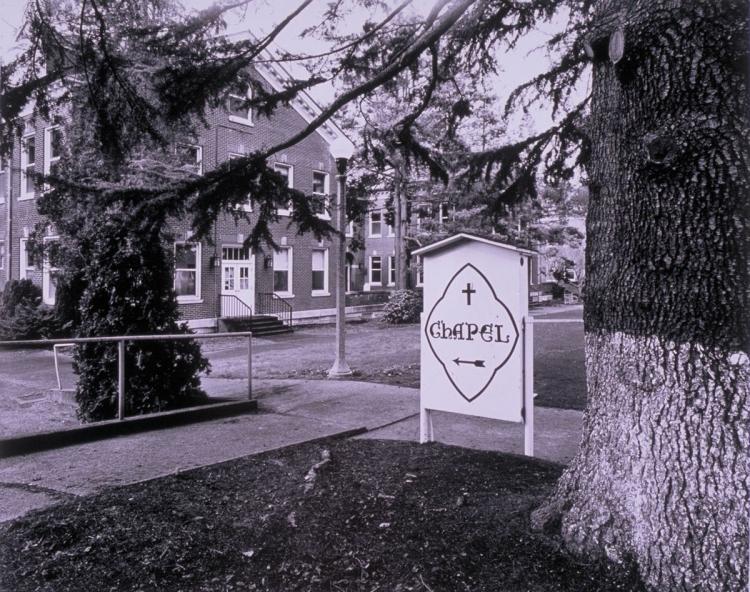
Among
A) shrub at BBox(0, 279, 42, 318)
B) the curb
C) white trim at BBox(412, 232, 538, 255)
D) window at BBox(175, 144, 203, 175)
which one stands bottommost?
the curb

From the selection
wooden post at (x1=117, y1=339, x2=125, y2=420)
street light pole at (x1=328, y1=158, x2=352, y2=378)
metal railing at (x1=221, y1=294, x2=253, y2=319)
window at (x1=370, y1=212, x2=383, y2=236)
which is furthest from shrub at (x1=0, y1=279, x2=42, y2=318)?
window at (x1=370, y1=212, x2=383, y2=236)

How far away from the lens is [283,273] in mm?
25750

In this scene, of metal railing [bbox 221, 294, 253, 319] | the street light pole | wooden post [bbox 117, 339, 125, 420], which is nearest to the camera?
wooden post [bbox 117, 339, 125, 420]

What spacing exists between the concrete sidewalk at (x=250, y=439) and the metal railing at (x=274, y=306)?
621 inches

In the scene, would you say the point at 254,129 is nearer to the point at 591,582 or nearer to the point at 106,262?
the point at 106,262

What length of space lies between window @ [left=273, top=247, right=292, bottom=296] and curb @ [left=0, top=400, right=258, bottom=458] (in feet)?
59.4

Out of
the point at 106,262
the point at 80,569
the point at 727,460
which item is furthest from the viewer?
the point at 106,262

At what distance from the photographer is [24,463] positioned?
5.22 metres

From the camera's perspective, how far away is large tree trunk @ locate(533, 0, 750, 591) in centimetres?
244

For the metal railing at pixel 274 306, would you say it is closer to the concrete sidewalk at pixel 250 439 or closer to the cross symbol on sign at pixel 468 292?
the concrete sidewalk at pixel 250 439

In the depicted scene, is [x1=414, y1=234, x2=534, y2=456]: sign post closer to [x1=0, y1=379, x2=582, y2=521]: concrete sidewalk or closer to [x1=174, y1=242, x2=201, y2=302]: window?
[x1=0, y1=379, x2=582, y2=521]: concrete sidewalk

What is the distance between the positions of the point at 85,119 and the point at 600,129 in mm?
4397

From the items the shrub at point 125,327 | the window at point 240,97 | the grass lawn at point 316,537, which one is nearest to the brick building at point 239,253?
the shrub at point 125,327

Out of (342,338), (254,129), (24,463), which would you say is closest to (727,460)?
(24,463)
